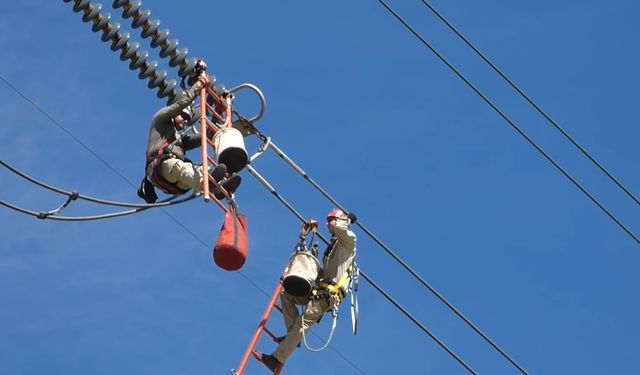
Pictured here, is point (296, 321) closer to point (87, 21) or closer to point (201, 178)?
point (201, 178)

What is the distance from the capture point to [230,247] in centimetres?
1838

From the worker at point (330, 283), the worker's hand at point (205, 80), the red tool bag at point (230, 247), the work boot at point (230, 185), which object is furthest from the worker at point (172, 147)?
the worker at point (330, 283)

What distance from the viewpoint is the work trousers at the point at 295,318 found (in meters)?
19.7

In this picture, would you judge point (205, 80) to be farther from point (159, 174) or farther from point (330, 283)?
point (330, 283)

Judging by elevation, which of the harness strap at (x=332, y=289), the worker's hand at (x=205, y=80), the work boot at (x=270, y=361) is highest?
the worker's hand at (x=205, y=80)

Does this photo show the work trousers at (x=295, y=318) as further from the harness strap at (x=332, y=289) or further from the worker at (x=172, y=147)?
the worker at (x=172, y=147)

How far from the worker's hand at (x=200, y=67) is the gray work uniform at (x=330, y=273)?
175 centimetres

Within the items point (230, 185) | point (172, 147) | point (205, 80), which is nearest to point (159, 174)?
point (172, 147)

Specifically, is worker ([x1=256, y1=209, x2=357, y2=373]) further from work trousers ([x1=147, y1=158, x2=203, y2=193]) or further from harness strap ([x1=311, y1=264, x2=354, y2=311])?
work trousers ([x1=147, y1=158, x2=203, y2=193])

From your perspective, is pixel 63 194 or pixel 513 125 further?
pixel 513 125

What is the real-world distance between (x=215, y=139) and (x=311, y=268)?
1.57m

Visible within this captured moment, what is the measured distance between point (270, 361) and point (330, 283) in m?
1.02

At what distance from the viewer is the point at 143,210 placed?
18797 mm

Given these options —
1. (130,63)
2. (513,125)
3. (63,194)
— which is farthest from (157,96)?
(513,125)
